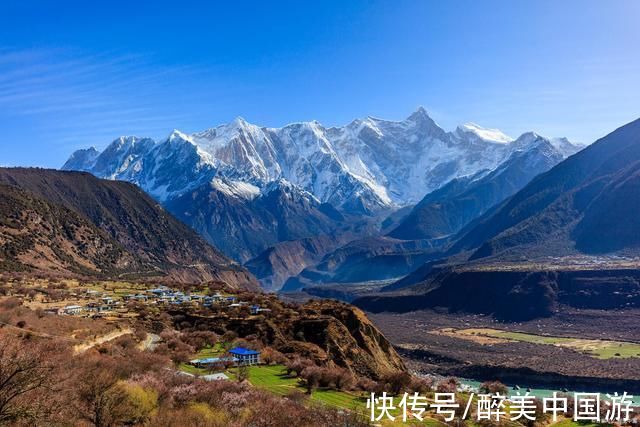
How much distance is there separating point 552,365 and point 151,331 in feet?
267

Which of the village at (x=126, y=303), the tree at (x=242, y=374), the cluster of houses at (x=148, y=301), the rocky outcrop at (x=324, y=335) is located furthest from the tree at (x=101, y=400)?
the cluster of houses at (x=148, y=301)

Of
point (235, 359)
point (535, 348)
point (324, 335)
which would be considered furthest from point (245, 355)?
point (535, 348)

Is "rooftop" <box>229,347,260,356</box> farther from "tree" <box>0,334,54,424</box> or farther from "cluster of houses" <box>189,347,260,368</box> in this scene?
"tree" <box>0,334,54,424</box>

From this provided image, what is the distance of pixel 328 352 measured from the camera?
209 feet

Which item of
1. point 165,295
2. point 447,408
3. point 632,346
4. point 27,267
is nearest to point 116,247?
point 27,267

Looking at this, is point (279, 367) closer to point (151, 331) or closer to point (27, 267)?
point (151, 331)

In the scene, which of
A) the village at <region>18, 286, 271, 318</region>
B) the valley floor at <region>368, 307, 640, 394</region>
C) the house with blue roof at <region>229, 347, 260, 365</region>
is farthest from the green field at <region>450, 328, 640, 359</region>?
the house with blue roof at <region>229, 347, 260, 365</region>

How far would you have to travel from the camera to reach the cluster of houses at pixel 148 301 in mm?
70750

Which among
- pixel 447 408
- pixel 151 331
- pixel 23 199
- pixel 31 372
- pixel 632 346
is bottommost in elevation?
pixel 632 346

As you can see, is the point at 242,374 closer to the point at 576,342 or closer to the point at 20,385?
the point at 20,385

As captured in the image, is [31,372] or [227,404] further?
[227,404]

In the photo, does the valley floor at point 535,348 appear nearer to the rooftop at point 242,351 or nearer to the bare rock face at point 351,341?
the bare rock face at point 351,341

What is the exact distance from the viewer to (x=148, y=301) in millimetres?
89938

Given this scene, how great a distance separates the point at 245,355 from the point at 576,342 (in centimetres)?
11112
